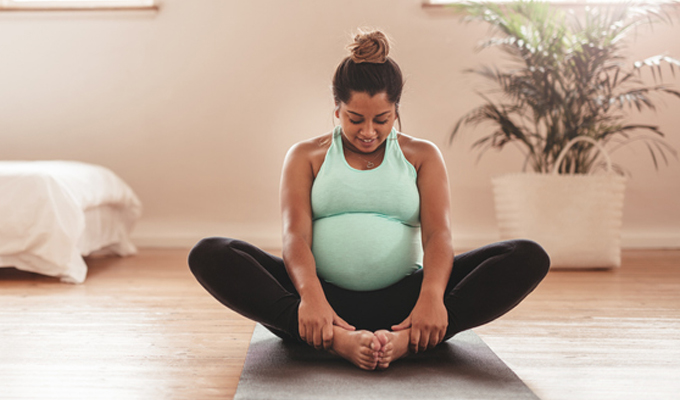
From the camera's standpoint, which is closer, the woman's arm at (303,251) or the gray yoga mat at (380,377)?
the gray yoga mat at (380,377)

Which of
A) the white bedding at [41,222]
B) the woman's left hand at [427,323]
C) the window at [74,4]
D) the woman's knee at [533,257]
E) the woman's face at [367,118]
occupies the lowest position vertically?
the white bedding at [41,222]

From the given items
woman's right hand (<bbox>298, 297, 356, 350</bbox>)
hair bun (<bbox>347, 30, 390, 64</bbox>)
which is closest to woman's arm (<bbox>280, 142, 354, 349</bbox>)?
woman's right hand (<bbox>298, 297, 356, 350</bbox>)

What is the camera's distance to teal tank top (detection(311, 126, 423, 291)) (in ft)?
4.50

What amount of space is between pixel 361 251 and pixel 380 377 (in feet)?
0.96

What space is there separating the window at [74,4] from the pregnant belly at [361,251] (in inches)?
89.4

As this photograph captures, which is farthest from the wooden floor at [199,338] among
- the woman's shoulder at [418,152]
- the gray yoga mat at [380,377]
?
the woman's shoulder at [418,152]

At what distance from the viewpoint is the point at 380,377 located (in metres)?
1.18

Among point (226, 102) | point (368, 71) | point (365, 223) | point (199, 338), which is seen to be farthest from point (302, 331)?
point (226, 102)

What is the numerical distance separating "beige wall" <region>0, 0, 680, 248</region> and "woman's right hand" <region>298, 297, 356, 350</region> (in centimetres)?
208

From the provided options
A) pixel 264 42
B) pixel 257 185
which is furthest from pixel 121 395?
pixel 264 42

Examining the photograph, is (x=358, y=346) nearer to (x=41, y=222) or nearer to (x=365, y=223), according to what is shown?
(x=365, y=223)

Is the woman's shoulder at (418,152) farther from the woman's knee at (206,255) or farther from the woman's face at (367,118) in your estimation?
the woman's knee at (206,255)

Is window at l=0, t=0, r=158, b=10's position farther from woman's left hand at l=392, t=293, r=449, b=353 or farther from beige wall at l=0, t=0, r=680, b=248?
woman's left hand at l=392, t=293, r=449, b=353

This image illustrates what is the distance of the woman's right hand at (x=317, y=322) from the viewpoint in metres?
1.19
